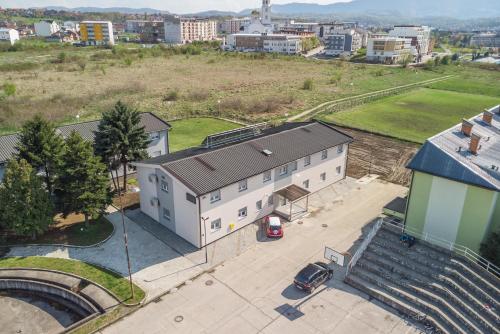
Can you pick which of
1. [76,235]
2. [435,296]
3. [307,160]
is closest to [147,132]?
[76,235]

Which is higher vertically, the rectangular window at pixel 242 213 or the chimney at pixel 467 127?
the chimney at pixel 467 127

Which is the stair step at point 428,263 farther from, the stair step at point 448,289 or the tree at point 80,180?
the tree at point 80,180

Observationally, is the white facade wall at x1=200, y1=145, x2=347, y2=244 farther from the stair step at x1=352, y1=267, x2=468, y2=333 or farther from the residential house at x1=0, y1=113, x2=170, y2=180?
the residential house at x1=0, y1=113, x2=170, y2=180

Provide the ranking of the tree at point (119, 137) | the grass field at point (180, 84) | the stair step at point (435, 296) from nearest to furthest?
the stair step at point (435, 296)
the tree at point (119, 137)
the grass field at point (180, 84)

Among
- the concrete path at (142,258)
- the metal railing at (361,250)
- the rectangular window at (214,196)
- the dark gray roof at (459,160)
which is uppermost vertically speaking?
the dark gray roof at (459,160)

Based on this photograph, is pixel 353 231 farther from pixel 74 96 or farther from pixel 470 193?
pixel 74 96

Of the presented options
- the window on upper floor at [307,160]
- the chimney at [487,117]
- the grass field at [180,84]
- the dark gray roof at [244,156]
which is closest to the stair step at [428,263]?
the window on upper floor at [307,160]
